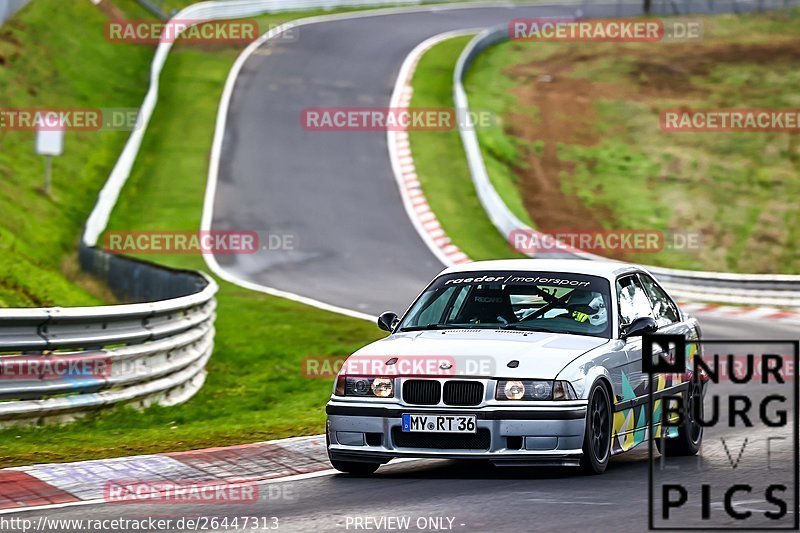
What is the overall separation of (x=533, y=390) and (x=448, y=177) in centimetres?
2763

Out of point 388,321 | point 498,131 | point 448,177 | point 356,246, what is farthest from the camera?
point 498,131

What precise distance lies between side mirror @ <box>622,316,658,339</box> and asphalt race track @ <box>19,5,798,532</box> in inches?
37.8

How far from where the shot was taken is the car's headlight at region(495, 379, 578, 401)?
8977 mm

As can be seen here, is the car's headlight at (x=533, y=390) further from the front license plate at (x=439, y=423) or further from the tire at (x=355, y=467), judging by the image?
the tire at (x=355, y=467)

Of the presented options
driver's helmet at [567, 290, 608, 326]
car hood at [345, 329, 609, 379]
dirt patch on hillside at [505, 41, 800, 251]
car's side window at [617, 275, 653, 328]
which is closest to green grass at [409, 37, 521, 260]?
dirt patch on hillside at [505, 41, 800, 251]

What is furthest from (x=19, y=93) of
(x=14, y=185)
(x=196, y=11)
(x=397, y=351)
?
(x=397, y=351)

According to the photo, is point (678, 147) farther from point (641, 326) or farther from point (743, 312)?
point (641, 326)

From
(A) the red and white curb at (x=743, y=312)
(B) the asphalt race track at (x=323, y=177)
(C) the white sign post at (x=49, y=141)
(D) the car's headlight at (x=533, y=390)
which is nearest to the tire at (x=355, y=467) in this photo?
(D) the car's headlight at (x=533, y=390)

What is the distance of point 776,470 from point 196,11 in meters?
42.9

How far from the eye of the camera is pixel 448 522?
768 centimetres

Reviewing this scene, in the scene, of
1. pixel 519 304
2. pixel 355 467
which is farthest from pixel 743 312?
pixel 355 467

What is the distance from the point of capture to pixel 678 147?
42438 millimetres

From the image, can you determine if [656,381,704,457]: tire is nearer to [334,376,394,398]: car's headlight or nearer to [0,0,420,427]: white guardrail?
[334,376,394,398]: car's headlight

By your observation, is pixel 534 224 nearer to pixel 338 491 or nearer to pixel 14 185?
pixel 14 185
